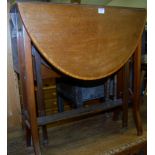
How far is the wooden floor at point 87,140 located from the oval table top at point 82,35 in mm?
602

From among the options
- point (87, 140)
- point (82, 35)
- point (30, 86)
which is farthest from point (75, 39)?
point (87, 140)

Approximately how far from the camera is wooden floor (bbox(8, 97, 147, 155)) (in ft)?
4.95

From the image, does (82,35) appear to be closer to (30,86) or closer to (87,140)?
(30,86)

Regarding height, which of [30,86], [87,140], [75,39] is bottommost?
[87,140]

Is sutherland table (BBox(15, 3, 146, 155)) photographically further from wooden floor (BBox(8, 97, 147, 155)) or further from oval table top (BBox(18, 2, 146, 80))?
wooden floor (BBox(8, 97, 147, 155))

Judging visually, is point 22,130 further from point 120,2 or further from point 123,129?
point 120,2

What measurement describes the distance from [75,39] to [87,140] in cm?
89

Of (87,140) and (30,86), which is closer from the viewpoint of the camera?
(30,86)

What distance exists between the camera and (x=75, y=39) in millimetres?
1261

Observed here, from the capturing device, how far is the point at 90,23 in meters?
1.30

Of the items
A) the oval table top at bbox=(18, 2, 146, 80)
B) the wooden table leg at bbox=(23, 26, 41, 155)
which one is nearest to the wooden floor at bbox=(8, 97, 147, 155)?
the wooden table leg at bbox=(23, 26, 41, 155)

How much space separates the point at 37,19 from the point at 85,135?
110 cm

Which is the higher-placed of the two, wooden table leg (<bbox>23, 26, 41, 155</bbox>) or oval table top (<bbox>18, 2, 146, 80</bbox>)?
oval table top (<bbox>18, 2, 146, 80</bbox>)
